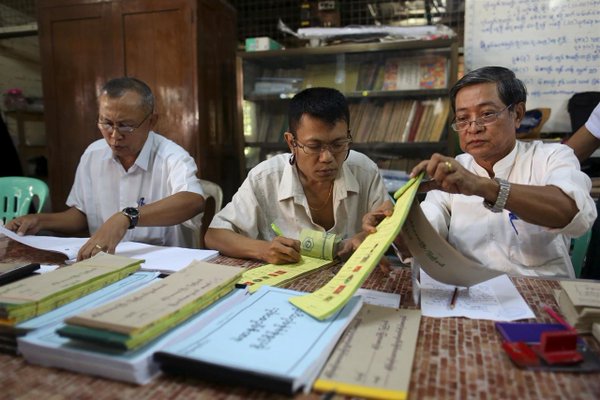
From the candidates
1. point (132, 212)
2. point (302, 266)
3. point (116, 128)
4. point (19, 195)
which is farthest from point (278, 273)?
point (19, 195)

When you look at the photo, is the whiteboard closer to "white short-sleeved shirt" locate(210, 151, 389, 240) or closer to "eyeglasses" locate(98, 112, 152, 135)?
"white short-sleeved shirt" locate(210, 151, 389, 240)

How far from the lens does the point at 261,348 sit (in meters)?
0.67

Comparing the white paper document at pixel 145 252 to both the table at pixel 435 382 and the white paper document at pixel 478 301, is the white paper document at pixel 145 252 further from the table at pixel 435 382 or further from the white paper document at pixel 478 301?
the white paper document at pixel 478 301

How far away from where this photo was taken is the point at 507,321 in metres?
0.85

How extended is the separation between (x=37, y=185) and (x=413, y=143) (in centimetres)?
244

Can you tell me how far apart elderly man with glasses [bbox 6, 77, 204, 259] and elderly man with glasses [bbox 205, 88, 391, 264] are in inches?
9.5

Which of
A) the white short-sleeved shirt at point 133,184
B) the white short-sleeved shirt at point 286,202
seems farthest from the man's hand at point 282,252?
the white short-sleeved shirt at point 133,184

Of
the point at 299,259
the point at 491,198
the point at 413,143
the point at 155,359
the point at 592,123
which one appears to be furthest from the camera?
the point at 413,143

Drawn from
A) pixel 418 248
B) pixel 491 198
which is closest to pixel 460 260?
pixel 418 248

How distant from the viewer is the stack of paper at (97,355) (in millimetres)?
633

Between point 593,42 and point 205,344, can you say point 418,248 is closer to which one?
point 205,344

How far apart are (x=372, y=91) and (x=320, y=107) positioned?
187 centimetres

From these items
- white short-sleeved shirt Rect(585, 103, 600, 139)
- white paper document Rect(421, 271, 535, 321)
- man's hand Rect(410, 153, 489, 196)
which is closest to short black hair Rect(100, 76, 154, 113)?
man's hand Rect(410, 153, 489, 196)

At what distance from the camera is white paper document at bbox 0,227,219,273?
4.09 feet
